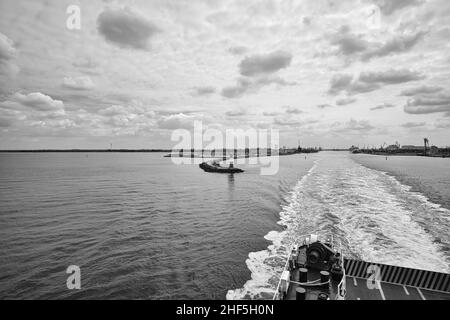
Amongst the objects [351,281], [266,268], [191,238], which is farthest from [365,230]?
[191,238]

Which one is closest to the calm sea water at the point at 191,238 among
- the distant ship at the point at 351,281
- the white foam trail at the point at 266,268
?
the white foam trail at the point at 266,268

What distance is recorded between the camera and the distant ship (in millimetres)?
12414

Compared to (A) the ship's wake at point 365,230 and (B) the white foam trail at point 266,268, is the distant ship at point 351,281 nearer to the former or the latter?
(B) the white foam trail at point 266,268

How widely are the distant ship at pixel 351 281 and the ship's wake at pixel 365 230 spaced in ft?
8.62

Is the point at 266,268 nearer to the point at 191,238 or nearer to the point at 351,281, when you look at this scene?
the point at 351,281

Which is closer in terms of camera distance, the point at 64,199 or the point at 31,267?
the point at 31,267

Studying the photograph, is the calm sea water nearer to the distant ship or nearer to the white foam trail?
the white foam trail

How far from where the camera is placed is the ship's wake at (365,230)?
1770 cm

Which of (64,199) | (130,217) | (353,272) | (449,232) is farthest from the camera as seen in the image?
(64,199)

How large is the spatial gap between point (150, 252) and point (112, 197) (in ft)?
85.1

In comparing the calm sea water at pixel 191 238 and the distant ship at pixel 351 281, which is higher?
the distant ship at pixel 351 281
